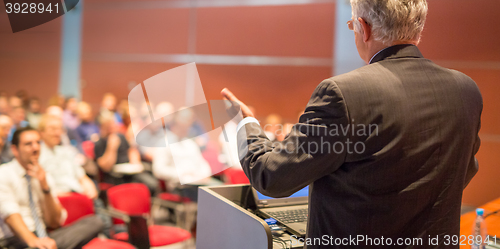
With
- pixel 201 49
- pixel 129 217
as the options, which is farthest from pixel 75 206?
pixel 201 49

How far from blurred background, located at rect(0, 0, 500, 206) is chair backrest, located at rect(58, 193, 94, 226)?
2.85 m

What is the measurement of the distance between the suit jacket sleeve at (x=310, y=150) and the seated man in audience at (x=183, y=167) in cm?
277

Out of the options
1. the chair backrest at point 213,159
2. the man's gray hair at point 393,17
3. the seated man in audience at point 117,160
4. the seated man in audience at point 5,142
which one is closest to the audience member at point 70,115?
the seated man in audience at point 117,160

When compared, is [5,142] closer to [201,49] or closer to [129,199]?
[129,199]

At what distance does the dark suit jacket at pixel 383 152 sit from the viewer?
30.0 inches

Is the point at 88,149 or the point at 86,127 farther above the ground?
the point at 86,127

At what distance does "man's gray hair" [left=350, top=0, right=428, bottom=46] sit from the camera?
81cm

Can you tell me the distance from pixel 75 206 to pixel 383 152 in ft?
6.95

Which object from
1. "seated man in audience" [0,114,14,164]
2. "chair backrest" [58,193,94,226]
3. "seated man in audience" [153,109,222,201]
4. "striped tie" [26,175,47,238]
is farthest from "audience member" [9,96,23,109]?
"chair backrest" [58,193,94,226]

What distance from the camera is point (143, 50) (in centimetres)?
566

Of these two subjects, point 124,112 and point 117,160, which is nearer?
point 117,160

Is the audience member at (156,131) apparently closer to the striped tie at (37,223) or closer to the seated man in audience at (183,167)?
the seated man in audience at (183,167)

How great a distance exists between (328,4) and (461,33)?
1748 millimetres

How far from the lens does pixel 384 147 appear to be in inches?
30.2
